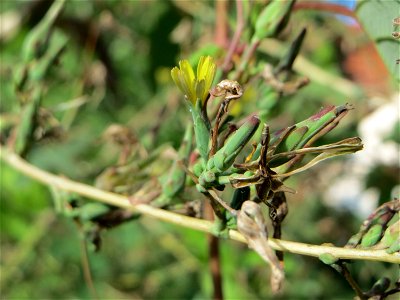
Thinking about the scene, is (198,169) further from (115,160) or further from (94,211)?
(115,160)

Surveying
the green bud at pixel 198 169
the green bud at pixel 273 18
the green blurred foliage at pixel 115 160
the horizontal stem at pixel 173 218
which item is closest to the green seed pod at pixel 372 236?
the horizontal stem at pixel 173 218

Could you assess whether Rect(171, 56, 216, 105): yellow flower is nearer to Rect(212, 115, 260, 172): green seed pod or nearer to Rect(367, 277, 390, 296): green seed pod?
Rect(212, 115, 260, 172): green seed pod

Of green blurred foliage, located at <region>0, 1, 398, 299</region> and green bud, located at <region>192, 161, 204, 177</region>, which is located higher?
green bud, located at <region>192, 161, 204, 177</region>

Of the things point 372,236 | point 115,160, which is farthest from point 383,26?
point 115,160

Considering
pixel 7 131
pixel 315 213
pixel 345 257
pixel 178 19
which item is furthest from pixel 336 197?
pixel 345 257

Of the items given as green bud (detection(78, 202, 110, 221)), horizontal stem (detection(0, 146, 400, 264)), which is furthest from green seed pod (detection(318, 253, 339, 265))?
green bud (detection(78, 202, 110, 221))

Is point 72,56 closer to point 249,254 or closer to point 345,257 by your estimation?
point 249,254
